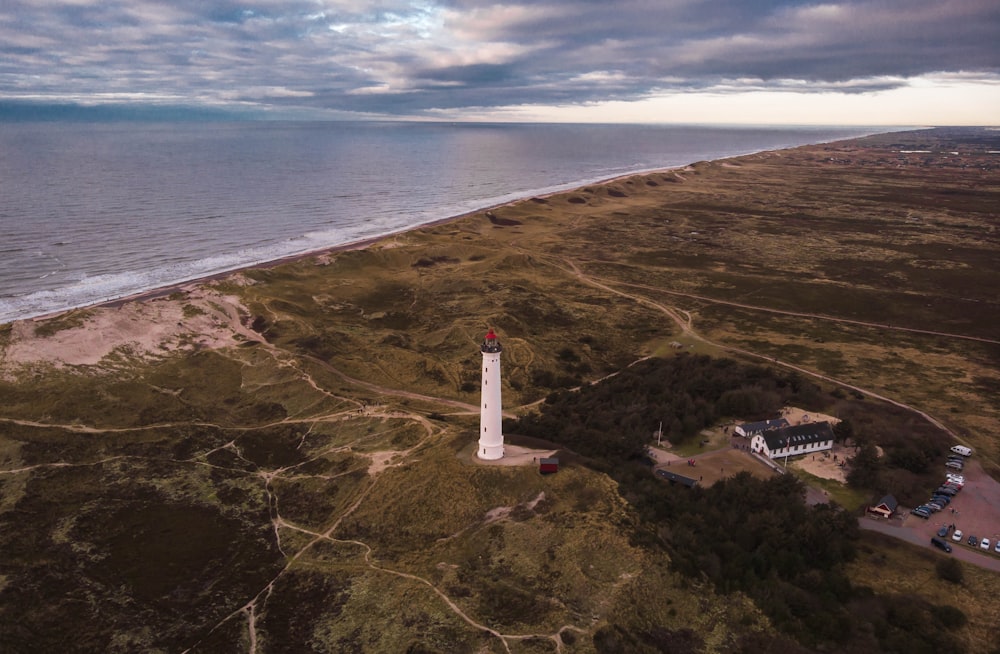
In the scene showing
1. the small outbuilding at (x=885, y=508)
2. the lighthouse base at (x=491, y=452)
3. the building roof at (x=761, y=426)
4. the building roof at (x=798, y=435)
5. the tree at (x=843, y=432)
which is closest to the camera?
the small outbuilding at (x=885, y=508)

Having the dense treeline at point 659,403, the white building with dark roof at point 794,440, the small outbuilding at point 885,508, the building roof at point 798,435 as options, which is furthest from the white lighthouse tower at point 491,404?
the small outbuilding at point 885,508

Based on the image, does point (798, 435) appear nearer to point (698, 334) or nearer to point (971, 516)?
point (971, 516)

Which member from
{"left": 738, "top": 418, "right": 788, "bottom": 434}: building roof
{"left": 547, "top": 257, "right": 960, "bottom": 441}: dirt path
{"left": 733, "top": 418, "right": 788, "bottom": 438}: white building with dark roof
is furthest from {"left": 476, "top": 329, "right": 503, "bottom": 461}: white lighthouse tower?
{"left": 547, "top": 257, "right": 960, "bottom": 441}: dirt path

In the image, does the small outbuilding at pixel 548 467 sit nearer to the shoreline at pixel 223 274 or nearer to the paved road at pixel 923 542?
the paved road at pixel 923 542

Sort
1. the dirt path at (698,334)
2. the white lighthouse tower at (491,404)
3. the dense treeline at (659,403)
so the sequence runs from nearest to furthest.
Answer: the white lighthouse tower at (491,404)
the dense treeline at (659,403)
the dirt path at (698,334)

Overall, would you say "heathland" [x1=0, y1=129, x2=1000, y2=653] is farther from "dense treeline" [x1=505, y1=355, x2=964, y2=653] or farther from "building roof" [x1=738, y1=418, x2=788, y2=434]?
"building roof" [x1=738, y1=418, x2=788, y2=434]

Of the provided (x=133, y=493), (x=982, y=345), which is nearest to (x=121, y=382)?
(x=133, y=493)

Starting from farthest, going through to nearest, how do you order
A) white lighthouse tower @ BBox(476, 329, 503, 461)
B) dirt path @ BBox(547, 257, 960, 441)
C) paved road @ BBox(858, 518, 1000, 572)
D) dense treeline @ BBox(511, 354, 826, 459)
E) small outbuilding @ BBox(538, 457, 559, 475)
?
dirt path @ BBox(547, 257, 960, 441), dense treeline @ BBox(511, 354, 826, 459), small outbuilding @ BBox(538, 457, 559, 475), white lighthouse tower @ BBox(476, 329, 503, 461), paved road @ BBox(858, 518, 1000, 572)
